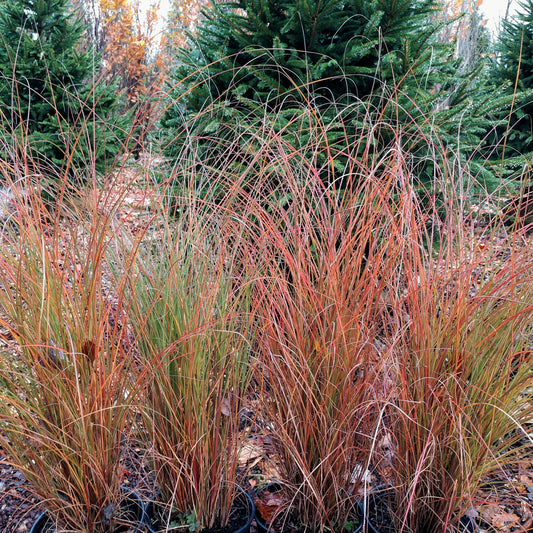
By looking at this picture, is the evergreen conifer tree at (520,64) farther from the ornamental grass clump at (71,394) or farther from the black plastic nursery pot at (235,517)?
the ornamental grass clump at (71,394)

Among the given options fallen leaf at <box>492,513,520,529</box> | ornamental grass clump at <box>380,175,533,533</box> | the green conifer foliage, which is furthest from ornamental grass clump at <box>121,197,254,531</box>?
the green conifer foliage

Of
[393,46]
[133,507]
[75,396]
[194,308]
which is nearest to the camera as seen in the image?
[75,396]

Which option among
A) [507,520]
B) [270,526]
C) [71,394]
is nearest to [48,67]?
Answer: [71,394]

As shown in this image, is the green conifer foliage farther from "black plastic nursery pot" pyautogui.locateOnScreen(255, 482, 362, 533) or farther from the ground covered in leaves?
"black plastic nursery pot" pyautogui.locateOnScreen(255, 482, 362, 533)

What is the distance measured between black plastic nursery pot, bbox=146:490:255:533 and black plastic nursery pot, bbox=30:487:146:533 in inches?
1.4

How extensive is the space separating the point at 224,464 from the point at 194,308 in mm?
566

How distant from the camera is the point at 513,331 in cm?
145

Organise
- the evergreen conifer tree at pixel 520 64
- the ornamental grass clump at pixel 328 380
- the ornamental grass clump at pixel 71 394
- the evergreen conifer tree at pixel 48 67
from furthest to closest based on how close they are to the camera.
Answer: the evergreen conifer tree at pixel 520 64 → the evergreen conifer tree at pixel 48 67 → the ornamental grass clump at pixel 328 380 → the ornamental grass clump at pixel 71 394

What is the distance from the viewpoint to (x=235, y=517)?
1688 millimetres

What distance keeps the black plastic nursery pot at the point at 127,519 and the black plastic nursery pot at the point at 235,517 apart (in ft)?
0.12

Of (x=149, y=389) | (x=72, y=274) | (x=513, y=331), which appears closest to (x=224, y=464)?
(x=149, y=389)

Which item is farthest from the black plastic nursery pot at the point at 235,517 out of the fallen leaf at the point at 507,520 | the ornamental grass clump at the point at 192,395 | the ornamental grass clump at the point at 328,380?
the fallen leaf at the point at 507,520

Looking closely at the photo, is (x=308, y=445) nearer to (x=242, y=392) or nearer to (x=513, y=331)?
(x=242, y=392)

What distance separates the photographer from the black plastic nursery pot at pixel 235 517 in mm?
1574
